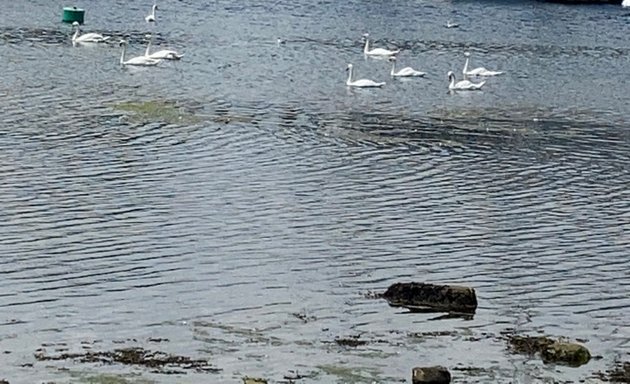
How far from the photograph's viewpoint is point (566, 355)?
46.3 feet

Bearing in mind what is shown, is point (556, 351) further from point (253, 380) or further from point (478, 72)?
point (478, 72)

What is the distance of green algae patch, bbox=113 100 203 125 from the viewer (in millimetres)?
31031

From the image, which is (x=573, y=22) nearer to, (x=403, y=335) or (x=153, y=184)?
(x=153, y=184)

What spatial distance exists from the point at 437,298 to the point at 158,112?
17235 millimetres

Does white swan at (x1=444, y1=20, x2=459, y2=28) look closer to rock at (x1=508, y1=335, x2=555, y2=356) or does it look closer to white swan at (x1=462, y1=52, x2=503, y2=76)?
white swan at (x1=462, y1=52, x2=503, y2=76)

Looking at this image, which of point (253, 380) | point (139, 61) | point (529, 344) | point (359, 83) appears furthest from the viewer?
point (139, 61)

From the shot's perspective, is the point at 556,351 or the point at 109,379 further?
the point at 556,351

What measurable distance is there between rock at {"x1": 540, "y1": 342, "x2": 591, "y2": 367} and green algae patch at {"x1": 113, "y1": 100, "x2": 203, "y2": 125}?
17.3m

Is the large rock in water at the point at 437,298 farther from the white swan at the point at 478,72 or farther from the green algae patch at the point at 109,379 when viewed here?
the white swan at the point at 478,72

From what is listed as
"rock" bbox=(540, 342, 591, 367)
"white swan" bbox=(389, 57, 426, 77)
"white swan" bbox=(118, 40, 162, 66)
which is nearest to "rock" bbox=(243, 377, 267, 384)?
"rock" bbox=(540, 342, 591, 367)

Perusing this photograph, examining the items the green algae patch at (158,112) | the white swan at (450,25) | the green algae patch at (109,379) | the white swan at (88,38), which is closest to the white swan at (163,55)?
the white swan at (88,38)

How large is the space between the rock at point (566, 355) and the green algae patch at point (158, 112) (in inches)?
680

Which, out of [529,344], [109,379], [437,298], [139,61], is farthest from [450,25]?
[109,379]

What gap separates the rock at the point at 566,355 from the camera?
14.1 meters
